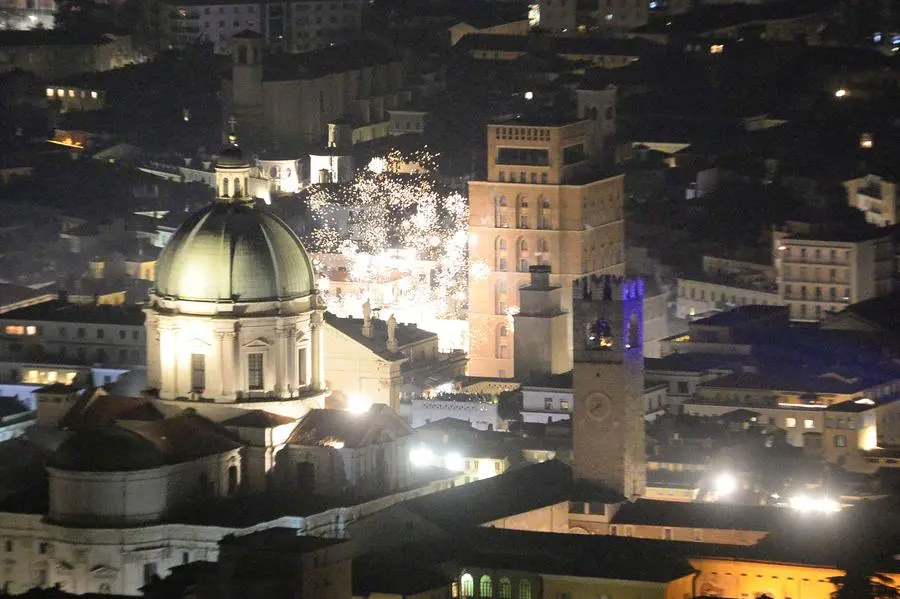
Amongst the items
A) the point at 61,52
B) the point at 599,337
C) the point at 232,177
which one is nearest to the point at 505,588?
the point at 599,337

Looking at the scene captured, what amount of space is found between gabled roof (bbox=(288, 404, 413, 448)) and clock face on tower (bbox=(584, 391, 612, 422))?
4637mm

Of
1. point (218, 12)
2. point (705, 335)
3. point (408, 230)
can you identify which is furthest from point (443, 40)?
point (705, 335)

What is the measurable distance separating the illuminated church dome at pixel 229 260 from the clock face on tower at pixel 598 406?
7.03m

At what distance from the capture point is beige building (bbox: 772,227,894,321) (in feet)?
471

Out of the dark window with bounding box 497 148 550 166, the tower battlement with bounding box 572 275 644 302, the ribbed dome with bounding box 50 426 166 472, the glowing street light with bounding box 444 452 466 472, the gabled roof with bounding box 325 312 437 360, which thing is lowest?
the glowing street light with bounding box 444 452 466 472

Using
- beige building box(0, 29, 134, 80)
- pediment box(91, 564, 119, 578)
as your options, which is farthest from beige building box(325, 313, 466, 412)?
beige building box(0, 29, 134, 80)

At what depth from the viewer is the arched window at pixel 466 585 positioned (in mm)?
99688

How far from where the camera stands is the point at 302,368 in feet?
356

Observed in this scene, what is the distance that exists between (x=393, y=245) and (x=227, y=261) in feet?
122

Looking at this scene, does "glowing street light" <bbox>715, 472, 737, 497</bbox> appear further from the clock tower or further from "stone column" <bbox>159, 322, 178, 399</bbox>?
"stone column" <bbox>159, 322, 178, 399</bbox>

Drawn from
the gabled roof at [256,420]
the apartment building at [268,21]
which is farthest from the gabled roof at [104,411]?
the apartment building at [268,21]

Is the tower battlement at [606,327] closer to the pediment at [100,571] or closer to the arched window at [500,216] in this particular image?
the pediment at [100,571]

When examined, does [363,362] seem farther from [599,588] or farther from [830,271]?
[830,271]

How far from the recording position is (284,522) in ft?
340
